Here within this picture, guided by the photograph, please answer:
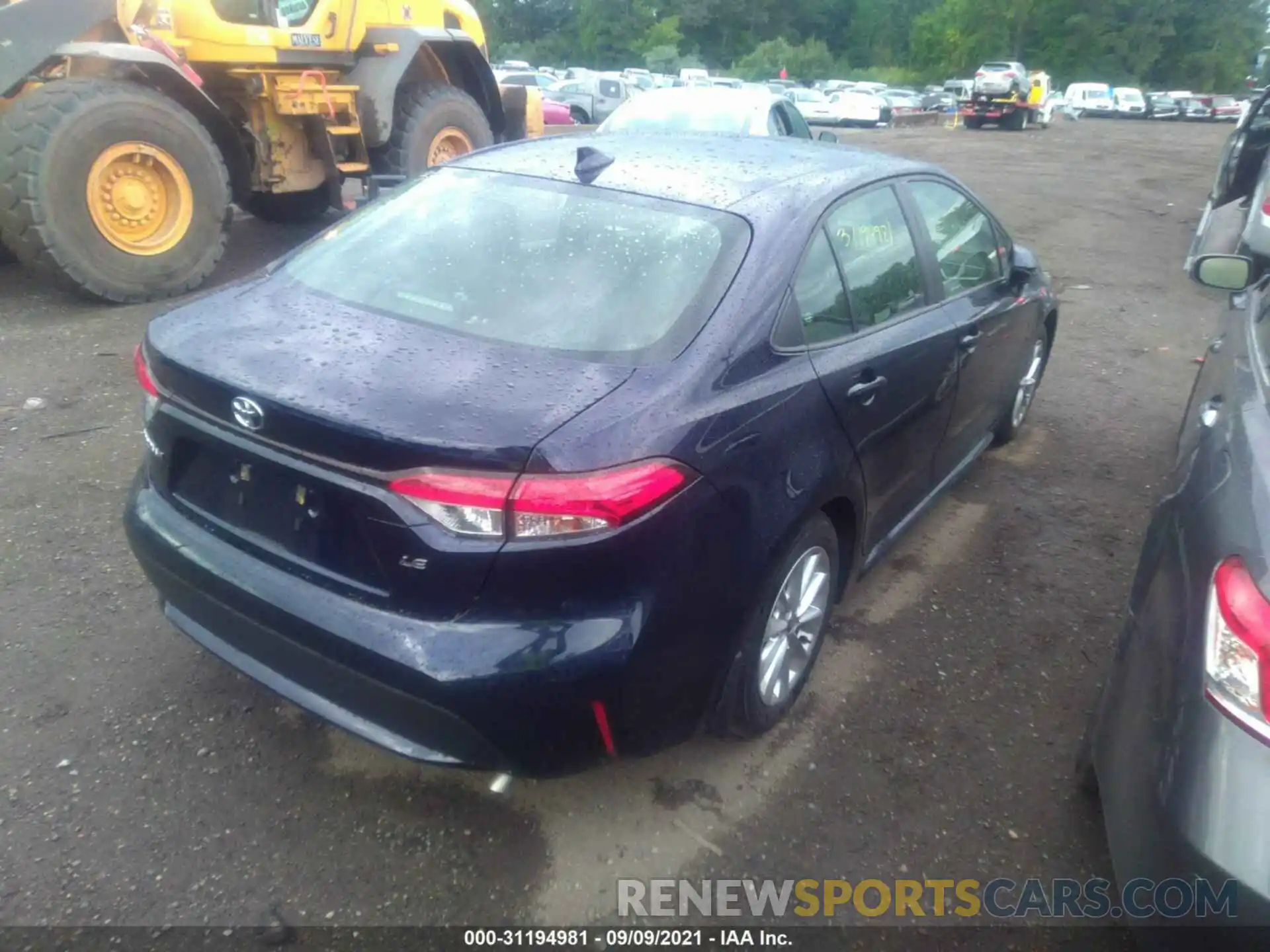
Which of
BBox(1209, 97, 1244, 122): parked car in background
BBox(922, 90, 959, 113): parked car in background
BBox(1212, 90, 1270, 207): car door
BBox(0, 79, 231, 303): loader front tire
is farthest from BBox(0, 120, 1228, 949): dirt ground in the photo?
BBox(1209, 97, 1244, 122): parked car in background

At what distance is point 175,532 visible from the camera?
252 cm

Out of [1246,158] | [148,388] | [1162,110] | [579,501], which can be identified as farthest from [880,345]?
[1162,110]

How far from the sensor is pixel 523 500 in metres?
2.00

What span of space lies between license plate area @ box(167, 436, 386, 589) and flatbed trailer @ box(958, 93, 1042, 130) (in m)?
32.4

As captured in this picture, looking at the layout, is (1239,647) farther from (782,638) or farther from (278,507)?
(278,507)

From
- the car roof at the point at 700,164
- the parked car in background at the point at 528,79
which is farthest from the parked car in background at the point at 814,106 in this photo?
the car roof at the point at 700,164

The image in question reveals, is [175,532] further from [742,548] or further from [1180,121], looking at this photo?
[1180,121]

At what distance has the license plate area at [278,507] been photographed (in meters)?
2.15

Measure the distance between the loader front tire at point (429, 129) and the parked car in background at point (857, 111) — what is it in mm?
25834

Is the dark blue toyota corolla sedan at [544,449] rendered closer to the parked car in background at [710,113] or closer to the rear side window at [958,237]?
the rear side window at [958,237]

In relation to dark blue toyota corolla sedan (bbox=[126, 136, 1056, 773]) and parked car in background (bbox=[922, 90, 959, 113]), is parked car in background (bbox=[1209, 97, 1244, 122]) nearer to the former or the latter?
parked car in background (bbox=[922, 90, 959, 113])

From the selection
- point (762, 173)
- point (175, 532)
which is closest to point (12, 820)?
point (175, 532)

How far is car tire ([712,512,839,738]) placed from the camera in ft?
8.38

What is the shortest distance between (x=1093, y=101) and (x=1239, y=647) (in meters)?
48.9
